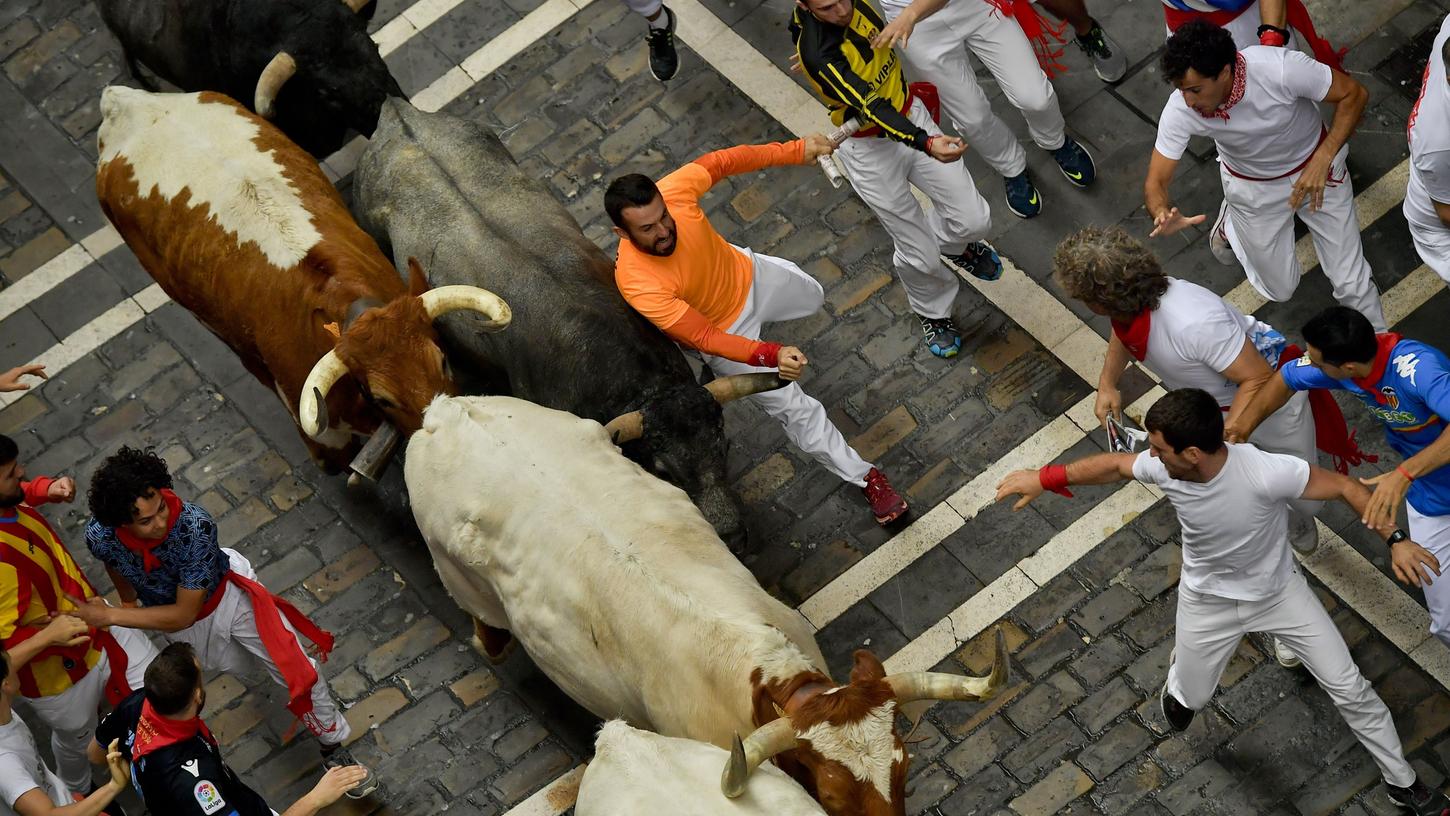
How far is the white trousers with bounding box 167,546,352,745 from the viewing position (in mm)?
9156

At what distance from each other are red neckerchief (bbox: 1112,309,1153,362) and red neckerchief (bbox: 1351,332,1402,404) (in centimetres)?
104

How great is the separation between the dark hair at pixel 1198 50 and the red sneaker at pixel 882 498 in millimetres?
2952

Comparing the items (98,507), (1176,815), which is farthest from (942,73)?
(98,507)

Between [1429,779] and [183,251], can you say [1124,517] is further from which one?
[183,251]

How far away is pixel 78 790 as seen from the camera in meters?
9.83

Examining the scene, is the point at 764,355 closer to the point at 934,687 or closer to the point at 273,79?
the point at 934,687

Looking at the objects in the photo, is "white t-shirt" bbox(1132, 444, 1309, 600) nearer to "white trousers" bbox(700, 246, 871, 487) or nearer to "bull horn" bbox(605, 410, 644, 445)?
"white trousers" bbox(700, 246, 871, 487)

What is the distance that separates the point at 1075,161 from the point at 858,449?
247cm

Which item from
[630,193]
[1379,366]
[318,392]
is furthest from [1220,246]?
[318,392]

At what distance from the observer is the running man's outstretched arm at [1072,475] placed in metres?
7.76

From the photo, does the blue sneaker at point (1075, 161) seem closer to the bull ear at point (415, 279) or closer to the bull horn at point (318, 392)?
the bull ear at point (415, 279)

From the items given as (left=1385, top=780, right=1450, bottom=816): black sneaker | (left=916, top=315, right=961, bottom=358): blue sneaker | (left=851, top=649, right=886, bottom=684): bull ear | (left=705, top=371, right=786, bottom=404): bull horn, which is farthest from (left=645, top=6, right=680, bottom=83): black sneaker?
(left=1385, top=780, right=1450, bottom=816): black sneaker

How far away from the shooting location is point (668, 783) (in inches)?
273

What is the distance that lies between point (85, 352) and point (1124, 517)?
7.44 metres
